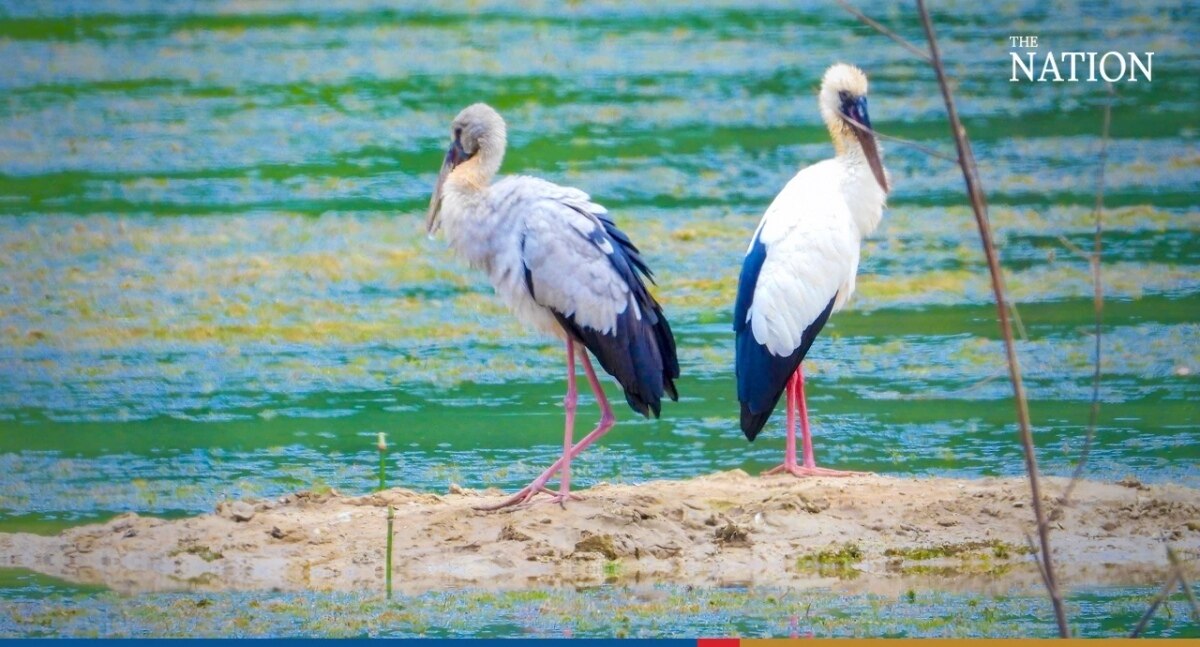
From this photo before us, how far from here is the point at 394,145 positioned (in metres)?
9.34

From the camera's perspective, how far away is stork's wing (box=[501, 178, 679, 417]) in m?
5.98

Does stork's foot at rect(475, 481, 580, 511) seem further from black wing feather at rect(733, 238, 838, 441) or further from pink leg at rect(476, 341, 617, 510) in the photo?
black wing feather at rect(733, 238, 838, 441)

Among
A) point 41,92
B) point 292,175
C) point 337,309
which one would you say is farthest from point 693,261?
point 41,92

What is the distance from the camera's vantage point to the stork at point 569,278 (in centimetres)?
599

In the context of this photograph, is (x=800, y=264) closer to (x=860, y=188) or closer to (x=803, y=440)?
(x=860, y=188)

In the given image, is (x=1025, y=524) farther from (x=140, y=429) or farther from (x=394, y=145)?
(x=394, y=145)

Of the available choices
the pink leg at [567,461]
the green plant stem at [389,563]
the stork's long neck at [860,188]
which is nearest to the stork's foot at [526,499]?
the pink leg at [567,461]

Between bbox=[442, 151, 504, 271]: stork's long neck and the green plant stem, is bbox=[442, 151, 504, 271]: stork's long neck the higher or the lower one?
the higher one

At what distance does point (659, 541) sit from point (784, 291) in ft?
3.25

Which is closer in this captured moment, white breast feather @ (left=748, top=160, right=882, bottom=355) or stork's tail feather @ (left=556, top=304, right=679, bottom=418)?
stork's tail feather @ (left=556, top=304, right=679, bottom=418)

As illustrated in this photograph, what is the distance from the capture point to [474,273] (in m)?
8.53

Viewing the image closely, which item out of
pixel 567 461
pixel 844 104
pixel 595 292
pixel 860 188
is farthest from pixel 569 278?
pixel 844 104

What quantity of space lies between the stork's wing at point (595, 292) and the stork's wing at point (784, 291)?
363 millimetres

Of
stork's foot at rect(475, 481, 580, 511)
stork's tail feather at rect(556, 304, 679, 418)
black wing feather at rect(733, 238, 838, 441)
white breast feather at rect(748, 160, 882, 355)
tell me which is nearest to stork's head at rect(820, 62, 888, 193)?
white breast feather at rect(748, 160, 882, 355)
